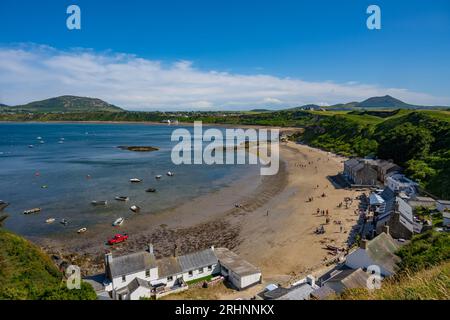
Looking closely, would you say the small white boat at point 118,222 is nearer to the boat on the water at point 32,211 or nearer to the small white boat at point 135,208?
the small white boat at point 135,208

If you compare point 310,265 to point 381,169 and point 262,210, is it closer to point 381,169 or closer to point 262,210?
point 262,210

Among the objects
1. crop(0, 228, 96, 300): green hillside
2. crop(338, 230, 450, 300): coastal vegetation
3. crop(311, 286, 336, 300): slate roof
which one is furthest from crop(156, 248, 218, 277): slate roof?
crop(338, 230, 450, 300): coastal vegetation

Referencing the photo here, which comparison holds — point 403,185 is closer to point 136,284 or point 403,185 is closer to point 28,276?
point 136,284

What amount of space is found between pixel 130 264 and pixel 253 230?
56.2 feet

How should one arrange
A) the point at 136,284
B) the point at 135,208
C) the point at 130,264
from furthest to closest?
1. the point at 135,208
2. the point at 130,264
3. the point at 136,284

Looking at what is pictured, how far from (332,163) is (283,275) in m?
56.1

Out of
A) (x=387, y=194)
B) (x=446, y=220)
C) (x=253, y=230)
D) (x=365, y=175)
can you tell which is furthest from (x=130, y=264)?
(x=365, y=175)

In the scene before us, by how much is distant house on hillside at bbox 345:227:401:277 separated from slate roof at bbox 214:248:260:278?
301 inches

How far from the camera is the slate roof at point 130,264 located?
75.8 feet

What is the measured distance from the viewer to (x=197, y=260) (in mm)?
25969

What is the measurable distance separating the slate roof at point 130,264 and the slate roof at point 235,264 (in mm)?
6099

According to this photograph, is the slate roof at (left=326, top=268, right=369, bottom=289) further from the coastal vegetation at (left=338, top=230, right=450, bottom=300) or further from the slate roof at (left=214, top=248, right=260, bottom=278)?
the slate roof at (left=214, top=248, right=260, bottom=278)

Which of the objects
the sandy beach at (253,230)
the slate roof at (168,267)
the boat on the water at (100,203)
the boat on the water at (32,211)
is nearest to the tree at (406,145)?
the sandy beach at (253,230)

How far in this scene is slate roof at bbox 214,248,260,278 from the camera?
2444cm
